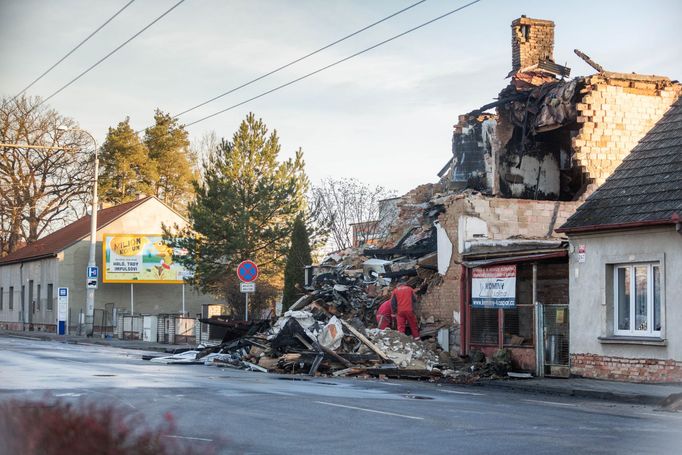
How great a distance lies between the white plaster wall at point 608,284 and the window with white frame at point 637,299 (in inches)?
7.9

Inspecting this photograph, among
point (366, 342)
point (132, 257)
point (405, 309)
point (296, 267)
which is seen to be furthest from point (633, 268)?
point (132, 257)

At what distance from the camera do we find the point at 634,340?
63.7ft

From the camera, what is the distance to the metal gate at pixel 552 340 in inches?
841

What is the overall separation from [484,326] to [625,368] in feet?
15.4

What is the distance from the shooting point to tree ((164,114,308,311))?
156 ft

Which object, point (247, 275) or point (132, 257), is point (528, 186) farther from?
point (132, 257)

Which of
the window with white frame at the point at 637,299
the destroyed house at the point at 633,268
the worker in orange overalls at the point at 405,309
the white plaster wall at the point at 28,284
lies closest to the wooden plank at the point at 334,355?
the worker in orange overalls at the point at 405,309

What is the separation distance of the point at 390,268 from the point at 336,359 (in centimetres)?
839

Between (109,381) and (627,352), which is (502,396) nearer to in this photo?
(627,352)

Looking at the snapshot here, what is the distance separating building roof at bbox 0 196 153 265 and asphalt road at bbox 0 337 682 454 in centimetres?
4142

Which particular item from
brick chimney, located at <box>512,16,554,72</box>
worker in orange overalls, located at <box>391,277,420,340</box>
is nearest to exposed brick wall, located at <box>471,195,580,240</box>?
worker in orange overalls, located at <box>391,277,420,340</box>

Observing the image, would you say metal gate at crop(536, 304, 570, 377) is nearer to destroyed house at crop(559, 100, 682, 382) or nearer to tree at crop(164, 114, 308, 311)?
destroyed house at crop(559, 100, 682, 382)

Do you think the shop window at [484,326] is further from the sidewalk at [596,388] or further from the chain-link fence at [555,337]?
the sidewalk at [596,388]

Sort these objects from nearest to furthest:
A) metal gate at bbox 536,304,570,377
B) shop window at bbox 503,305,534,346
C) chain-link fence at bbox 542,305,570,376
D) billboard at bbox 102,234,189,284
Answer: metal gate at bbox 536,304,570,377 → chain-link fence at bbox 542,305,570,376 → shop window at bbox 503,305,534,346 → billboard at bbox 102,234,189,284
